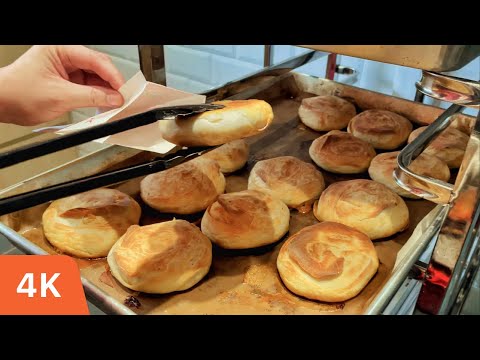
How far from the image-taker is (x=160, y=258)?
3.88ft

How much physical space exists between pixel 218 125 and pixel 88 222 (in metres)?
0.61

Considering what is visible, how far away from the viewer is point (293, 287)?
1172 millimetres

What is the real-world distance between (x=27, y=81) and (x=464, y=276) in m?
1.33

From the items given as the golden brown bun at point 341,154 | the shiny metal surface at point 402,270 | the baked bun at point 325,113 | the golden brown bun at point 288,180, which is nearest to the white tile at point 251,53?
the baked bun at point 325,113

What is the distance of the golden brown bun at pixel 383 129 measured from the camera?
1.79m

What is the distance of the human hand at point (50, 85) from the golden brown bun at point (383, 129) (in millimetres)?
1005

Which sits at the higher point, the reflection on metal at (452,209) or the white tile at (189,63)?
the reflection on metal at (452,209)

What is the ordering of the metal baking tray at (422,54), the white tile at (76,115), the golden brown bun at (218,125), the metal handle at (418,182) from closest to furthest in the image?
the metal baking tray at (422,54) → the metal handle at (418,182) → the golden brown bun at (218,125) → the white tile at (76,115)

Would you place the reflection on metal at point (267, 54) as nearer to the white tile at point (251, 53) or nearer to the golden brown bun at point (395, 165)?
the white tile at point (251, 53)

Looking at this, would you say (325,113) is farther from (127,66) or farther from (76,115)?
(76,115)

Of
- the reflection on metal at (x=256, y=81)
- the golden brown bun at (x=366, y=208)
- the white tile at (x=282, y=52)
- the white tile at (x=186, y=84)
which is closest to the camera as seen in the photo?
the golden brown bun at (x=366, y=208)

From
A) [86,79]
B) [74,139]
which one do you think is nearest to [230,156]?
[86,79]

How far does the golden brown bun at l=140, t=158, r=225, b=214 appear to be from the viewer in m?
1.46

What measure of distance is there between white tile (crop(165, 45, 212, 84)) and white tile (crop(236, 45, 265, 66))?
0.25m
